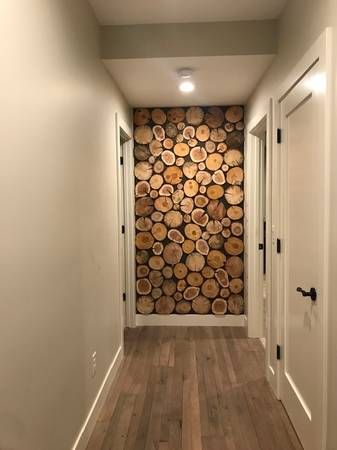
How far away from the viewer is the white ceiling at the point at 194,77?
9.27ft

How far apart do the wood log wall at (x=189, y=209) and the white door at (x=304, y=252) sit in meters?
1.71

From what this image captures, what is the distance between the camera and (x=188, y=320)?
438cm

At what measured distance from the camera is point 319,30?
5.98ft

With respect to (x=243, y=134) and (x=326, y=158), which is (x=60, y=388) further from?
(x=243, y=134)

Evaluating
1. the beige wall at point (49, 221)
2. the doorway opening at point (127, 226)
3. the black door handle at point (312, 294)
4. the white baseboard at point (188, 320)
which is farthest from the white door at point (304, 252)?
the doorway opening at point (127, 226)

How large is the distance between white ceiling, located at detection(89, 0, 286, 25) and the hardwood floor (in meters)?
2.58

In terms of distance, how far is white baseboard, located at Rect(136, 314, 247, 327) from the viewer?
4.34m

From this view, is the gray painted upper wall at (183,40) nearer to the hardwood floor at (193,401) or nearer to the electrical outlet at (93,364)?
the electrical outlet at (93,364)

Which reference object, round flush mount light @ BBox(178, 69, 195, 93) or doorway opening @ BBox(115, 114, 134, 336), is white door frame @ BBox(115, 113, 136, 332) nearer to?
doorway opening @ BBox(115, 114, 134, 336)

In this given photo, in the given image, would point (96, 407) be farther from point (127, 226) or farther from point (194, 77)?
point (194, 77)

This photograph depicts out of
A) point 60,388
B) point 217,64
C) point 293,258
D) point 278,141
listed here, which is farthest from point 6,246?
point 217,64

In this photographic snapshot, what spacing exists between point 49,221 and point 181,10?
1702mm

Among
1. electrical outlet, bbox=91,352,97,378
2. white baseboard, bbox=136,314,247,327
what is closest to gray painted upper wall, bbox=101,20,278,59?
electrical outlet, bbox=91,352,97,378

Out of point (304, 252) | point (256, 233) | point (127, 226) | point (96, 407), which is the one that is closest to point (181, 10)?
Result: point (304, 252)
